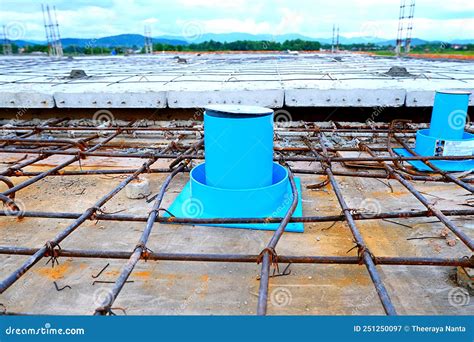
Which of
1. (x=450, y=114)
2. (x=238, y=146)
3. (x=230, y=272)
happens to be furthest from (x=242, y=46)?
(x=230, y=272)

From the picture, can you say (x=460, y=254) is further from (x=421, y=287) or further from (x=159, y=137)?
(x=159, y=137)

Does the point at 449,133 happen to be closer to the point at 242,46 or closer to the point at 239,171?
the point at 239,171

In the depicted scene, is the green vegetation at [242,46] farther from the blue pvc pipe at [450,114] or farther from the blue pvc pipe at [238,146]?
the blue pvc pipe at [238,146]

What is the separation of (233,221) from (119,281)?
1132 mm

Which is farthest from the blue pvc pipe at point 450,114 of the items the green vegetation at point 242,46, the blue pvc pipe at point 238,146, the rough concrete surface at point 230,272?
the green vegetation at point 242,46

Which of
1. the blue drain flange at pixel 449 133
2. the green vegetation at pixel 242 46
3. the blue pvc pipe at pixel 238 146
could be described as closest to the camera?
the blue pvc pipe at pixel 238 146

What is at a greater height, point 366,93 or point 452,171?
point 366,93

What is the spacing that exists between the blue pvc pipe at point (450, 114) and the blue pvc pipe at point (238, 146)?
295 cm

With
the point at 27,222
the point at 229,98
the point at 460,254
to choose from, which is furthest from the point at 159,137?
the point at 460,254

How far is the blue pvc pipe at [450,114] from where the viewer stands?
5250 millimetres

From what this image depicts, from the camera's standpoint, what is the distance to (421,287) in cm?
285

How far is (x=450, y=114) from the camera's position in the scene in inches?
209

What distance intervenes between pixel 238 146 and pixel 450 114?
342cm

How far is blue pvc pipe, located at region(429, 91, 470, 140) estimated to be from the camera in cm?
525
